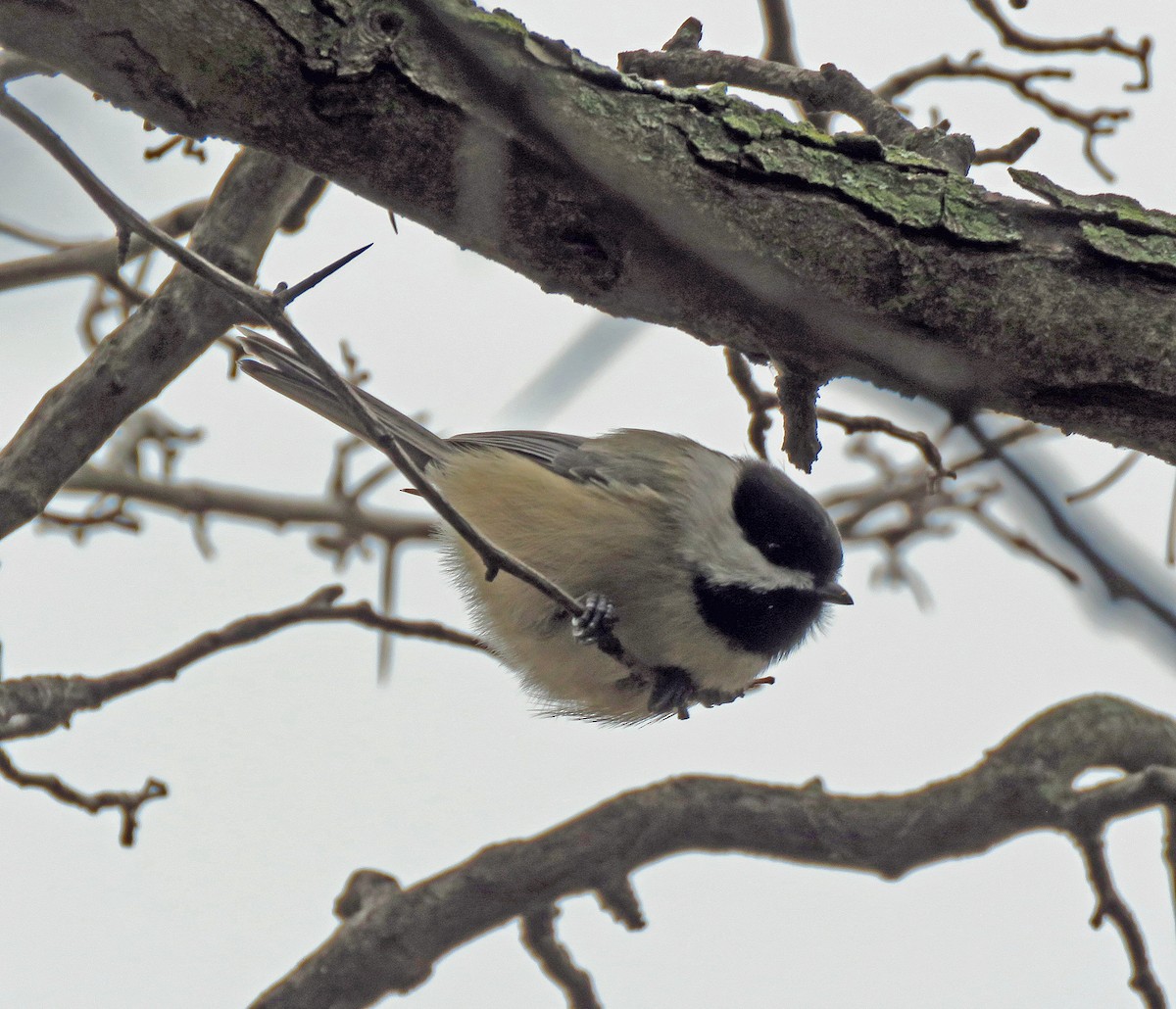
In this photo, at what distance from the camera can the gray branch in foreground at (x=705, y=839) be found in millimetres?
3428

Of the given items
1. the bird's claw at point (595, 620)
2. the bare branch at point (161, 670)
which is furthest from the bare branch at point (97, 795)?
the bird's claw at point (595, 620)

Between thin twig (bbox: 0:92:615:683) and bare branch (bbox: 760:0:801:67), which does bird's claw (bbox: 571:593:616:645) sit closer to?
thin twig (bbox: 0:92:615:683)

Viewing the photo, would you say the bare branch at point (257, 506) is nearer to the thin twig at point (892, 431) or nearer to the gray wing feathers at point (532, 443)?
the gray wing feathers at point (532, 443)

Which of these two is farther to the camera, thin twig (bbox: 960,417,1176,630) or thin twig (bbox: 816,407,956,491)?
thin twig (bbox: 816,407,956,491)

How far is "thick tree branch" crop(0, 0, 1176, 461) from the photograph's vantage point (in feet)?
6.51

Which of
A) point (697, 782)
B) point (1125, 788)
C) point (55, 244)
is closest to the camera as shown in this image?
point (55, 244)

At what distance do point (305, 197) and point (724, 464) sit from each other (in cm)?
159

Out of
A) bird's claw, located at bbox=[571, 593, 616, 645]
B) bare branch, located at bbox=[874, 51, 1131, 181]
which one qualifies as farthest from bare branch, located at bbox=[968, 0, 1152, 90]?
bird's claw, located at bbox=[571, 593, 616, 645]

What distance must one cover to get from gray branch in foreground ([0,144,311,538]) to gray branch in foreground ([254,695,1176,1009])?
1.67 m

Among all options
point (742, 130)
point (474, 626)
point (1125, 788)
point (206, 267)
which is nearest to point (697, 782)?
point (474, 626)

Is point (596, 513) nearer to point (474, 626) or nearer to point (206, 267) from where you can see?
point (474, 626)

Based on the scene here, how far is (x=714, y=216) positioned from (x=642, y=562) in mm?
1288

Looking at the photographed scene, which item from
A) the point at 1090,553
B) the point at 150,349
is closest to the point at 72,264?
the point at 150,349

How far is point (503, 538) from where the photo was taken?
3.44 metres
